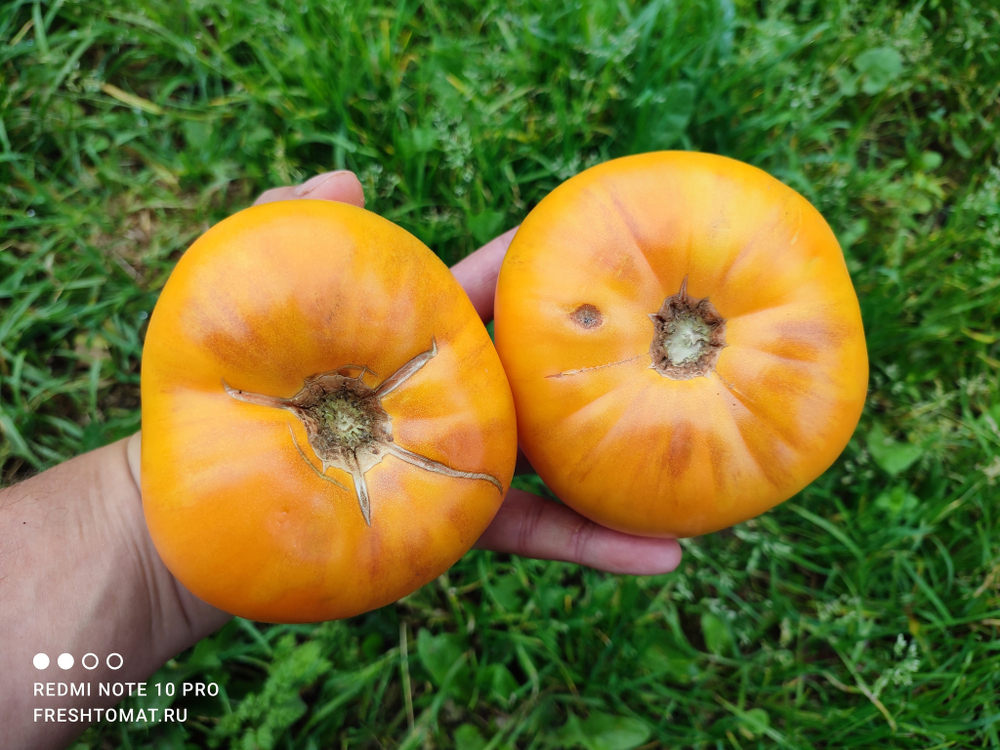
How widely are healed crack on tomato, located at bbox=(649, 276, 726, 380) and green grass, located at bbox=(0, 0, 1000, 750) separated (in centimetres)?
134

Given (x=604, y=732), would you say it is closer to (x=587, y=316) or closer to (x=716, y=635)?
(x=716, y=635)

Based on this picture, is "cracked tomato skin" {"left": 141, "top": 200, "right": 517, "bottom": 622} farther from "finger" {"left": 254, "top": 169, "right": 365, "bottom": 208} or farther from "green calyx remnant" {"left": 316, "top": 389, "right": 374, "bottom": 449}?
"finger" {"left": 254, "top": 169, "right": 365, "bottom": 208}

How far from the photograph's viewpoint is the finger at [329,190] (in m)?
2.35

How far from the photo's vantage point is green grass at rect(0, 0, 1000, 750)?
114 inches

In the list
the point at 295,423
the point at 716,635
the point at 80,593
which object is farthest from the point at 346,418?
the point at 716,635

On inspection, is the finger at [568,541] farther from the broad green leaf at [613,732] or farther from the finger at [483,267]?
the finger at [483,267]

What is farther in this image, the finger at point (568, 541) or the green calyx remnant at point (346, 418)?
the finger at point (568, 541)

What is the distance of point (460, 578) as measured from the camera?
3.09 meters

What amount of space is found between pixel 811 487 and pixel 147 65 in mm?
4159

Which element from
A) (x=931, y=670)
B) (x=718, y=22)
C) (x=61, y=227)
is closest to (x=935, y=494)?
(x=931, y=670)

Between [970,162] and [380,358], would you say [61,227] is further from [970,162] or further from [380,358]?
[970,162]

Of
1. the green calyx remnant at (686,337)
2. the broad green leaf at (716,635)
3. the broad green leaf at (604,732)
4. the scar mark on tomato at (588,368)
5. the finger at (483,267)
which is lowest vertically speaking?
the broad green leaf at (604,732)

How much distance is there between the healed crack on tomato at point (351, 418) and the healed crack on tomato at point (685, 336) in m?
0.64

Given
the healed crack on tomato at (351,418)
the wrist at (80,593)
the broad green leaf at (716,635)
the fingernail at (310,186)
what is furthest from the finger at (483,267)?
the broad green leaf at (716,635)
